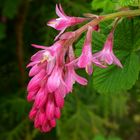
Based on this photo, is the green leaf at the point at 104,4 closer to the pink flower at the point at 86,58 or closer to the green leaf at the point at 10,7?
the pink flower at the point at 86,58

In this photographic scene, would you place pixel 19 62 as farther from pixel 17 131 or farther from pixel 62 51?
pixel 62 51


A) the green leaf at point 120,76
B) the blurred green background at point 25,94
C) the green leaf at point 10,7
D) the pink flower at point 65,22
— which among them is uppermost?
the pink flower at point 65,22

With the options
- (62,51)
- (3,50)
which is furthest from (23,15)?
(62,51)

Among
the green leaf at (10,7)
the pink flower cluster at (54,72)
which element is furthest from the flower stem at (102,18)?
the green leaf at (10,7)

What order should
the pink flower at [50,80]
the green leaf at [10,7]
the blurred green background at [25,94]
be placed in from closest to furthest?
1. the pink flower at [50,80]
2. the green leaf at [10,7]
3. the blurred green background at [25,94]

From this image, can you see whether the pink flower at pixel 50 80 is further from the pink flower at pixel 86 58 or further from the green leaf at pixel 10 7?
the green leaf at pixel 10 7

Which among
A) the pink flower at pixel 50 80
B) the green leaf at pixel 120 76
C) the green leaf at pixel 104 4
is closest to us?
the pink flower at pixel 50 80

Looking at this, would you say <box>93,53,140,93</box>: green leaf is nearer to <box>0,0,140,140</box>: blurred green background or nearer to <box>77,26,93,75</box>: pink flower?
<box>77,26,93,75</box>: pink flower

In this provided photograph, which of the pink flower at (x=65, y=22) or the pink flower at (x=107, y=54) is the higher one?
the pink flower at (x=65, y=22)

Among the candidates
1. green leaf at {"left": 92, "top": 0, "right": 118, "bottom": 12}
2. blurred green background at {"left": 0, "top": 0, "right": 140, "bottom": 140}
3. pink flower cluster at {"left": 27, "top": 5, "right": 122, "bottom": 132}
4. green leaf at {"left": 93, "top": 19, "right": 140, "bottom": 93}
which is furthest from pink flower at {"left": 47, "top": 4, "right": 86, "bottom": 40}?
blurred green background at {"left": 0, "top": 0, "right": 140, "bottom": 140}

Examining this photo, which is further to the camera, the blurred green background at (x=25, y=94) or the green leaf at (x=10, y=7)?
the blurred green background at (x=25, y=94)


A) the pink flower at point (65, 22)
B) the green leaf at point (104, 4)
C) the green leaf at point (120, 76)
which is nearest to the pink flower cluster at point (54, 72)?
the pink flower at point (65, 22)

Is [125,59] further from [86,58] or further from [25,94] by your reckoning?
[25,94]
